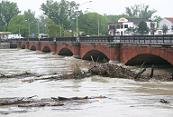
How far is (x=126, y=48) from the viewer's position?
163 ft

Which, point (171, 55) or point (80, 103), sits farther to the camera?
point (171, 55)

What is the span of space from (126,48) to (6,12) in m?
144

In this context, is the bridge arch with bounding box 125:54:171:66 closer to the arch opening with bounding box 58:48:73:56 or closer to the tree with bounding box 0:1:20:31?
the arch opening with bounding box 58:48:73:56

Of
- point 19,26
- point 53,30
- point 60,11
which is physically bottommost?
point 53,30

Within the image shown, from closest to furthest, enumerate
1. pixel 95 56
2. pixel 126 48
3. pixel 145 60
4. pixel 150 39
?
pixel 150 39
pixel 145 60
pixel 126 48
pixel 95 56

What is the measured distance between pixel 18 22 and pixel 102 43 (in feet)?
392

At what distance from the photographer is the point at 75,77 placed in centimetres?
3956

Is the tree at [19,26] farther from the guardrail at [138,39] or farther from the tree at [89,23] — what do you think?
the guardrail at [138,39]

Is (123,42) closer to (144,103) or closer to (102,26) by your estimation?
(144,103)

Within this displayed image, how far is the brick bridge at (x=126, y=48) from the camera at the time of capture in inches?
1605

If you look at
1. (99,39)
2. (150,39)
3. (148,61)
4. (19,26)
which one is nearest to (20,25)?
(19,26)

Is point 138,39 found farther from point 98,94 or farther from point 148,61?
point 98,94

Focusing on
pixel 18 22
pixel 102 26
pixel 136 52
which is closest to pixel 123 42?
pixel 136 52

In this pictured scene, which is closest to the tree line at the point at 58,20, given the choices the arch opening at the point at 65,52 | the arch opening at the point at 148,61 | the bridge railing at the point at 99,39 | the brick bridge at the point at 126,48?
the arch opening at the point at 65,52
